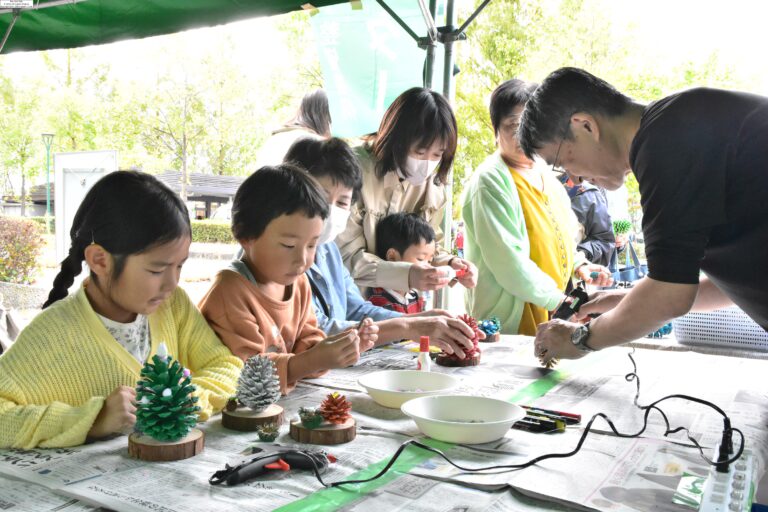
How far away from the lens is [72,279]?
1480 mm

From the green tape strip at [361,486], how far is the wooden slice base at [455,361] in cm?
75

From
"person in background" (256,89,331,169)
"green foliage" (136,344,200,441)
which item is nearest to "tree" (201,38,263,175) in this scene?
"person in background" (256,89,331,169)

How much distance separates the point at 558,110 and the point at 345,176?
29.7 inches

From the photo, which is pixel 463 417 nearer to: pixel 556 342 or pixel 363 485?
pixel 363 485

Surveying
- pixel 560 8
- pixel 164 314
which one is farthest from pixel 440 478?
pixel 560 8

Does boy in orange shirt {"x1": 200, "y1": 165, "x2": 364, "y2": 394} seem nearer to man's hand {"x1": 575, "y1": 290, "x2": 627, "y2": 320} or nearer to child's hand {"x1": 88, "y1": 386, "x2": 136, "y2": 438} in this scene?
child's hand {"x1": 88, "y1": 386, "x2": 136, "y2": 438}

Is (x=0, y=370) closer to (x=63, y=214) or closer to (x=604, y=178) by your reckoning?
(x=604, y=178)

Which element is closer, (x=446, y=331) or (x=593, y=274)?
(x=446, y=331)

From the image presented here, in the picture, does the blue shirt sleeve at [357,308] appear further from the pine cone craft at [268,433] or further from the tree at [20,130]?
the tree at [20,130]

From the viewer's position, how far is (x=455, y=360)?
6.27 feet

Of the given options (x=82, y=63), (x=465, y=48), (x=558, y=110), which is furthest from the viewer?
(x=82, y=63)

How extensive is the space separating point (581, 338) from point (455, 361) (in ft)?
1.24

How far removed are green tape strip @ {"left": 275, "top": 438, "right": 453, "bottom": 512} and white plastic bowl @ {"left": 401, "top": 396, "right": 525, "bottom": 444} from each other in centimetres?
3

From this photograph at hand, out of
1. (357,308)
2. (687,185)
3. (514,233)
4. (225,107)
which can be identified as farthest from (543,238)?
(225,107)
